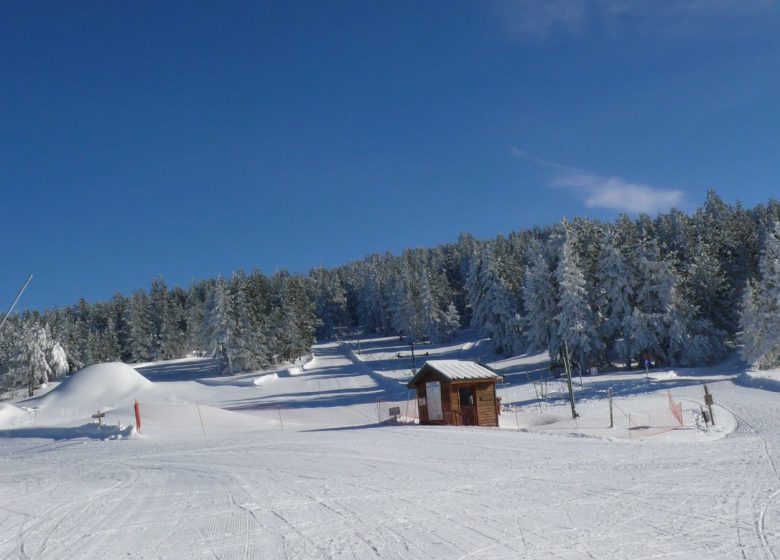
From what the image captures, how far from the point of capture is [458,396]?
2900 cm

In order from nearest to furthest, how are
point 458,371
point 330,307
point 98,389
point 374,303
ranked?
point 458,371
point 98,389
point 374,303
point 330,307

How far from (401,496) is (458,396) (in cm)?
1747

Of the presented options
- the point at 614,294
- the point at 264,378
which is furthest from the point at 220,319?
the point at 614,294

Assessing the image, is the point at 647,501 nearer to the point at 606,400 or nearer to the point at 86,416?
the point at 606,400

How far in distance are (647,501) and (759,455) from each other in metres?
6.82

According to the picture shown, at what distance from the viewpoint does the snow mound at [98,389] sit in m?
45.0

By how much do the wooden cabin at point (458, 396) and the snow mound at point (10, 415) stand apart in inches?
1025

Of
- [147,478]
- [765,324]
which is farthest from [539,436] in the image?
[765,324]

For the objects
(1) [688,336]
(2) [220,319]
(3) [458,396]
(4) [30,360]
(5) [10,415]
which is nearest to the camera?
(3) [458,396]

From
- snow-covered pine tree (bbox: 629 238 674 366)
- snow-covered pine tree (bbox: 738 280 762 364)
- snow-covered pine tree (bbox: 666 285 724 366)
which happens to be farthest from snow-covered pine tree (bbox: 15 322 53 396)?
snow-covered pine tree (bbox: 738 280 762 364)

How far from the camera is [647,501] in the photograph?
405 inches

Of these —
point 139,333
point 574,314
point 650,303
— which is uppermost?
point 139,333

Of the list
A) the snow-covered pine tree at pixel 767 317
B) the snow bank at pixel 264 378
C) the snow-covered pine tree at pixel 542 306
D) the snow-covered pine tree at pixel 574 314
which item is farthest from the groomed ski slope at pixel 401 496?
the snow bank at pixel 264 378

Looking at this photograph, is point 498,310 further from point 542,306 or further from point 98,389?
point 98,389
